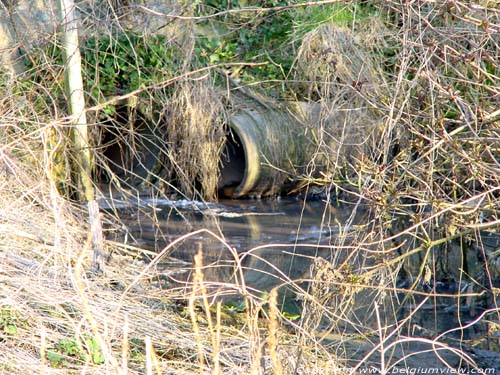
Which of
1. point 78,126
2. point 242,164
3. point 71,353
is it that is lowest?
point 71,353

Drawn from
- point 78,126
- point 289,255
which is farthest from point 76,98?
point 289,255

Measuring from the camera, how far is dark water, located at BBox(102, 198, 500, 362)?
5.08m

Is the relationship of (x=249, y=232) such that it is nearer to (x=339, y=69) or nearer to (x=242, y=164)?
(x=339, y=69)

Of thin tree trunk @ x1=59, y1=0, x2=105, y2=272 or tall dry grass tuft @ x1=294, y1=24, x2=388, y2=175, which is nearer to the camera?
thin tree trunk @ x1=59, y1=0, x2=105, y2=272

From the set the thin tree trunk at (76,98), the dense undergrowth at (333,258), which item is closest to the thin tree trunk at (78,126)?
the thin tree trunk at (76,98)

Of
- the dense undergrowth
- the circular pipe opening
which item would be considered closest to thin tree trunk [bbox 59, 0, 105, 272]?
the dense undergrowth

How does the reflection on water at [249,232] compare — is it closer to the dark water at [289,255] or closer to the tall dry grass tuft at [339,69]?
the dark water at [289,255]

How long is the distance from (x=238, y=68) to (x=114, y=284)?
6.98m

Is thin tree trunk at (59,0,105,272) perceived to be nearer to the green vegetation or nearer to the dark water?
the dark water

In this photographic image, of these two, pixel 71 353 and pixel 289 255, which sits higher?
pixel 71 353

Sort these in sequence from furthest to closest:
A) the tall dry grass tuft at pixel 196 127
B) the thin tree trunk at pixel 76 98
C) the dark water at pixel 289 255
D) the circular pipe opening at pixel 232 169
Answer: the circular pipe opening at pixel 232 169, the tall dry grass tuft at pixel 196 127, the thin tree trunk at pixel 76 98, the dark water at pixel 289 255

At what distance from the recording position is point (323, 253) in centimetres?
842

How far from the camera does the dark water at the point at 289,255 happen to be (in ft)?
16.7

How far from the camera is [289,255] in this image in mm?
8281
